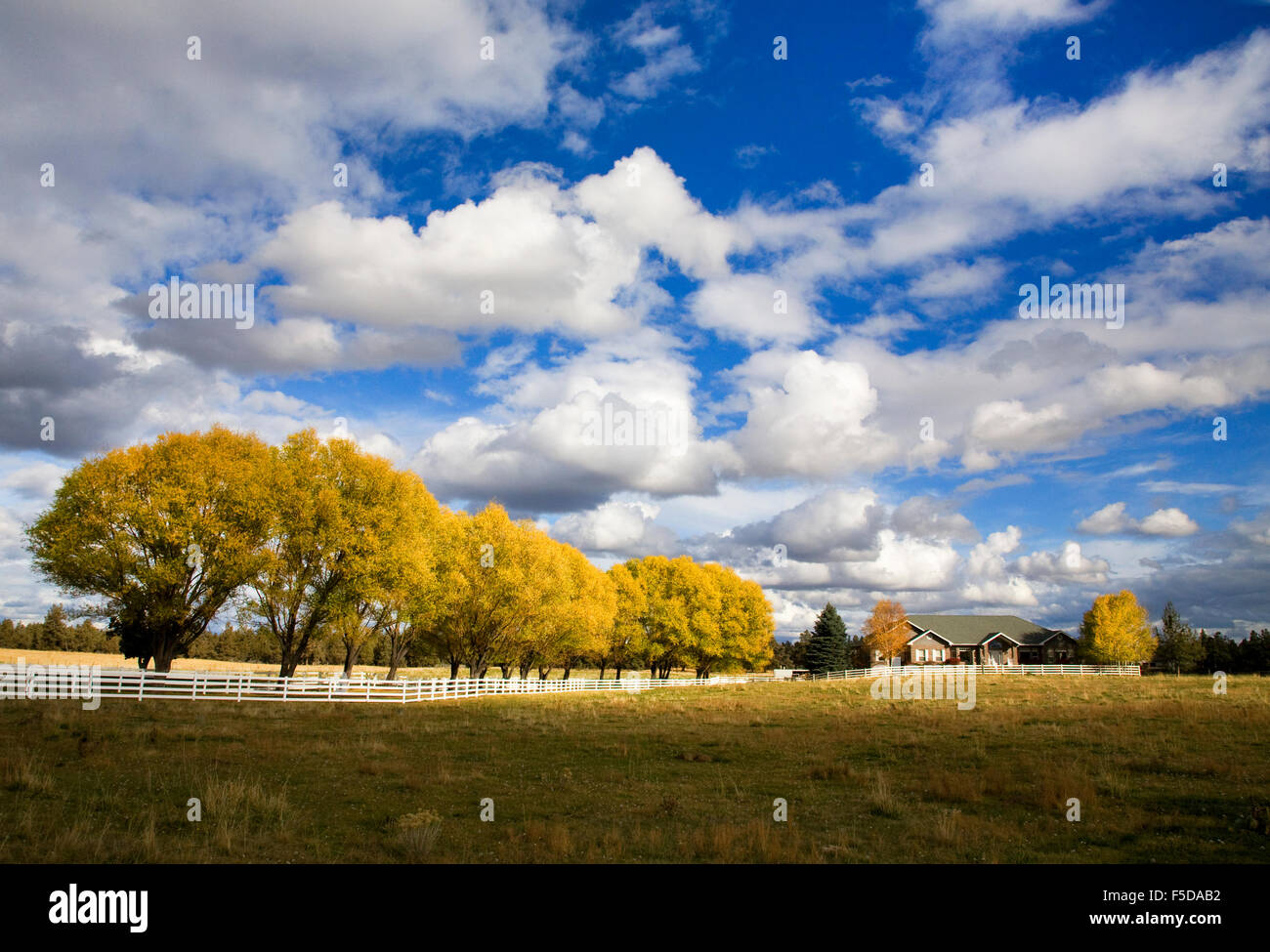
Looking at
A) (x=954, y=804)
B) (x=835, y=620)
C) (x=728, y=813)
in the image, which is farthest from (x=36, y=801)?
(x=835, y=620)

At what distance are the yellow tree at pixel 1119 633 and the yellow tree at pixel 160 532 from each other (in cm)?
9593

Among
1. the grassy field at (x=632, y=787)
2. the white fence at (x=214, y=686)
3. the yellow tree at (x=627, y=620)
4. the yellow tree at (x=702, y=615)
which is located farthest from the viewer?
the yellow tree at (x=702, y=615)

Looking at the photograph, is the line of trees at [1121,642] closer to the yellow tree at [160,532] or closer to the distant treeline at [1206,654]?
the distant treeline at [1206,654]

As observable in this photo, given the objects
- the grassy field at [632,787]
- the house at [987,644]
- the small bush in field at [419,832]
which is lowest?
the house at [987,644]

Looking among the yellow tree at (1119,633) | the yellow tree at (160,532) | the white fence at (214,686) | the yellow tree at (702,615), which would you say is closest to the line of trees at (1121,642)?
the yellow tree at (1119,633)

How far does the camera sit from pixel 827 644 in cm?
9062

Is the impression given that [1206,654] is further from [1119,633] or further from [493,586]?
[493,586]

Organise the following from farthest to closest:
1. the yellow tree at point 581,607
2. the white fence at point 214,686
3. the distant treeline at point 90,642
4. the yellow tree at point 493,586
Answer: the distant treeline at point 90,642
the yellow tree at point 581,607
the yellow tree at point 493,586
the white fence at point 214,686

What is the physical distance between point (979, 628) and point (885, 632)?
76.8ft

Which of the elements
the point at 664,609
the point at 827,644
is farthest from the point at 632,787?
the point at 827,644

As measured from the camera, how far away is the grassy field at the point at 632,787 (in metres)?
10.1

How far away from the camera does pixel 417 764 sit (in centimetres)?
1734
